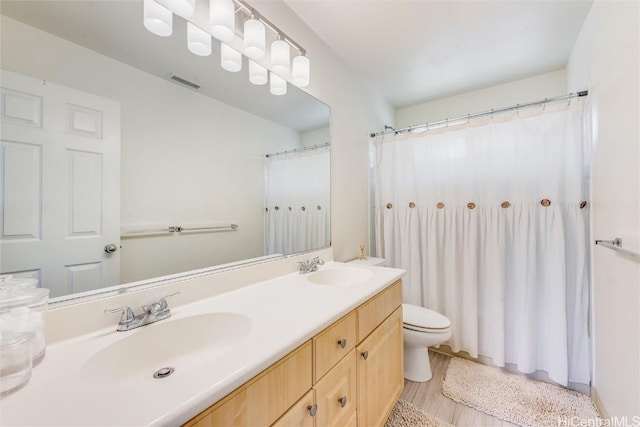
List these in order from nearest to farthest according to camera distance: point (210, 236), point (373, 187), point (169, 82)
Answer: point (169, 82), point (210, 236), point (373, 187)

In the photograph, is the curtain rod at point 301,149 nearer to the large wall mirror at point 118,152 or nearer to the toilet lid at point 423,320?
the large wall mirror at point 118,152

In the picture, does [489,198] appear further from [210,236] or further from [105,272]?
[105,272]

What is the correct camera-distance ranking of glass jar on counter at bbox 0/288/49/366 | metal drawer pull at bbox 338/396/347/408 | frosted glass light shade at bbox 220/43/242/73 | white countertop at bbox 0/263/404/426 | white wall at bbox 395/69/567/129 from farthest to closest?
white wall at bbox 395/69/567/129
frosted glass light shade at bbox 220/43/242/73
metal drawer pull at bbox 338/396/347/408
glass jar on counter at bbox 0/288/49/366
white countertop at bbox 0/263/404/426

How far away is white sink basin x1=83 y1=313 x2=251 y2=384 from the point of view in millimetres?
668

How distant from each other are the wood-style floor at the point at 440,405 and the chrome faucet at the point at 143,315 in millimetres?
1519

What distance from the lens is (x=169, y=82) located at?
1.02 m

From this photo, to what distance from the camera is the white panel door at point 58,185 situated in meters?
0.68

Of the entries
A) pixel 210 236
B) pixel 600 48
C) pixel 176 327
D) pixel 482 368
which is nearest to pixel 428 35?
pixel 600 48

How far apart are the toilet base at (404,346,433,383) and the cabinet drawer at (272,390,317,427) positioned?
1.23m

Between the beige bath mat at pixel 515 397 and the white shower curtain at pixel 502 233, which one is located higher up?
the white shower curtain at pixel 502 233

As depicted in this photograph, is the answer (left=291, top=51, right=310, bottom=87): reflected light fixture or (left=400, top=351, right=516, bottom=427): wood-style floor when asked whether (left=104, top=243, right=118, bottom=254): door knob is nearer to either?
(left=291, top=51, right=310, bottom=87): reflected light fixture

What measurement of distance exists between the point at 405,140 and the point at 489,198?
79 cm

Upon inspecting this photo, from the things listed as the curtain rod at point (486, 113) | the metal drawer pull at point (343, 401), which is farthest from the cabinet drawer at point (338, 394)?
the curtain rod at point (486, 113)

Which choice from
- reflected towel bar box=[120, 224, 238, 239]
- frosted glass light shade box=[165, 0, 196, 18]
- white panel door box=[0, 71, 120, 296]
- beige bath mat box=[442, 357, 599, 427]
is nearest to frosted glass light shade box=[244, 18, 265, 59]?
frosted glass light shade box=[165, 0, 196, 18]
